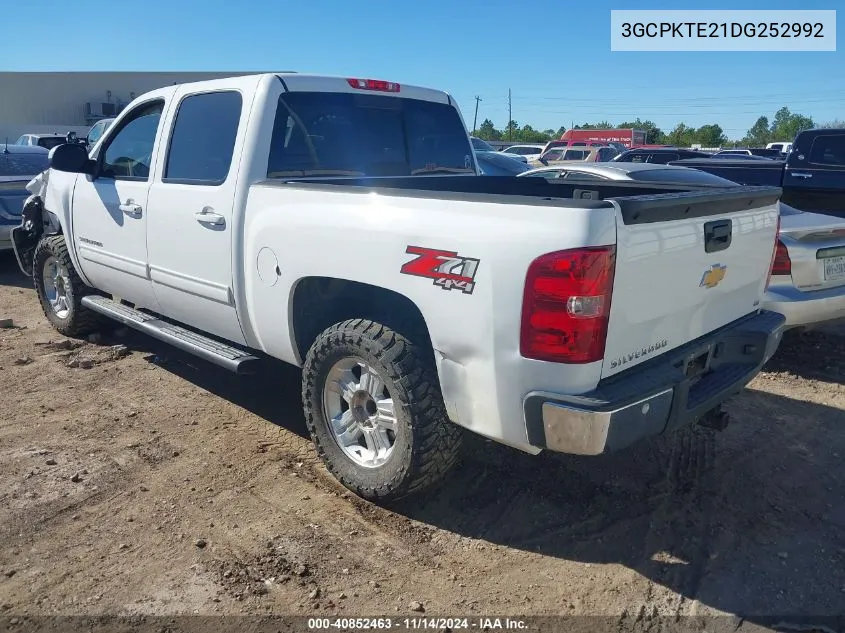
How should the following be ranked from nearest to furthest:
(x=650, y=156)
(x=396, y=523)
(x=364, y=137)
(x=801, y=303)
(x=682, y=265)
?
(x=682, y=265)
(x=396, y=523)
(x=364, y=137)
(x=801, y=303)
(x=650, y=156)

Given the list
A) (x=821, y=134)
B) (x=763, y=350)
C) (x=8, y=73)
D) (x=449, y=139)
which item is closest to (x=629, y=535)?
(x=763, y=350)

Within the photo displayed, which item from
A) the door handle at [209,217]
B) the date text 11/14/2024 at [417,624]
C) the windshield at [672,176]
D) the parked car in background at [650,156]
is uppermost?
the parked car in background at [650,156]

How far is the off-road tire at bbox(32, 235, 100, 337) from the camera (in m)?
5.88

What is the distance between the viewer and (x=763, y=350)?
11.8 ft

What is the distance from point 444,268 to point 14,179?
330 inches

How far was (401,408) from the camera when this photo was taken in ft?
10.5

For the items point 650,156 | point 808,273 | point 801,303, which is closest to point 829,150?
point 808,273

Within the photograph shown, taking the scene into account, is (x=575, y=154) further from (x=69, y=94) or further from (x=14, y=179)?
(x=69, y=94)

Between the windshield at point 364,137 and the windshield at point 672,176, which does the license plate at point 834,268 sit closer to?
the windshield at point 672,176

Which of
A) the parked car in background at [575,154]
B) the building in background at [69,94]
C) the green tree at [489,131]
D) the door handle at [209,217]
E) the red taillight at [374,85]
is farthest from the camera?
the green tree at [489,131]

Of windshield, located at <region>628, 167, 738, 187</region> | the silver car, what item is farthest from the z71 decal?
windshield, located at <region>628, 167, 738, 187</region>

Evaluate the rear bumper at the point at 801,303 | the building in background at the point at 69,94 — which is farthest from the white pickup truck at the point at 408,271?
the building in background at the point at 69,94

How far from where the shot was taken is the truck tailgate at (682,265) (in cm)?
273

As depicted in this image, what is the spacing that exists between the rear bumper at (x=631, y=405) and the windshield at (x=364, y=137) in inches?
A: 86.0
